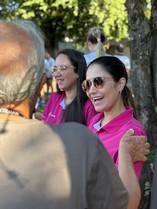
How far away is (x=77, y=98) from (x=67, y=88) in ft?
0.76

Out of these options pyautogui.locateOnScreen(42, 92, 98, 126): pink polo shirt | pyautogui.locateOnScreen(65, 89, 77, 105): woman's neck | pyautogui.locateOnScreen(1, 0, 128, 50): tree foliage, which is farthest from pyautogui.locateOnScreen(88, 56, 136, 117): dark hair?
pyautogui.locateOnScreen(1, 0, 128, 50): tree foliage

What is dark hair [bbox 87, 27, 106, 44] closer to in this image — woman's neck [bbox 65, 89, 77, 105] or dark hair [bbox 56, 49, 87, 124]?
dark hair [bbox 56, 49, 87, 124]

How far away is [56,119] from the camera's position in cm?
400

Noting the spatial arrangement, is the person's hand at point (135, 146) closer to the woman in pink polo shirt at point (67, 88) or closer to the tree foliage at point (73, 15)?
the woman in pink polo shirt at point (67, 88)

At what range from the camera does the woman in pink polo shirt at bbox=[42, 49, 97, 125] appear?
3.92 m

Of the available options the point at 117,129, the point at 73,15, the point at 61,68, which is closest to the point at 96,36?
the point at 61,68

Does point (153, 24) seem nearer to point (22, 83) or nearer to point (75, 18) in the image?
point (22, 83)

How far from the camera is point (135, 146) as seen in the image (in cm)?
210

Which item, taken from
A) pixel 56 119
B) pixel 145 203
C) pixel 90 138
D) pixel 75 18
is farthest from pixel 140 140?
pixel 75 18

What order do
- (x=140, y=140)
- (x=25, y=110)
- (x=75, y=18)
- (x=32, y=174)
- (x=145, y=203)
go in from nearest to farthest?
(x=32, y=174), (x=25, y=110), (x=140, y=140), (x=145, y=203), (x=75, y=18)

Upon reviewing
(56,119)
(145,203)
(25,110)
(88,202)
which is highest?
(25,110)

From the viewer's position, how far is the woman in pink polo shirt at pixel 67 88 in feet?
12.9

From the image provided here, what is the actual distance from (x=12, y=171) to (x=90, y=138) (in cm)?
28

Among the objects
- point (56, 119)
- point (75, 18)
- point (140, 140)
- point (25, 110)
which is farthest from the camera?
point (75, 18)
